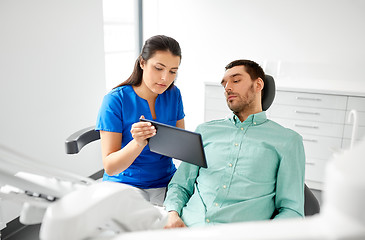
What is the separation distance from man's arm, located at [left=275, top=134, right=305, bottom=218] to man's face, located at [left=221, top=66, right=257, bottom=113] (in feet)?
0.86

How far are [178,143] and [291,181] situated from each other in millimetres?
473

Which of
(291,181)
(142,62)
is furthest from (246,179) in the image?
(142,62)

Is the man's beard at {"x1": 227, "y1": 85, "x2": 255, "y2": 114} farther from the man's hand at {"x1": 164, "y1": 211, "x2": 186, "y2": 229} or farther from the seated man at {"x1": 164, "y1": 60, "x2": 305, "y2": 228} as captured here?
the man's hand at {"x1": 164, "y1": 211, "x2": 186, "y2": 229}

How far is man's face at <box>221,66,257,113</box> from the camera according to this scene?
1.53 m

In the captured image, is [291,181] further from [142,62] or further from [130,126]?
[142,62]

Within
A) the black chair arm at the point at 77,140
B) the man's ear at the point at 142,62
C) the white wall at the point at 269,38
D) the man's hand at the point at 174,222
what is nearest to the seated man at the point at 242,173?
the man's hand at the point at 174,222

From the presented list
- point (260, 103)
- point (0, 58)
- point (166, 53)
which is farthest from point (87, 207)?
point (0, 58)

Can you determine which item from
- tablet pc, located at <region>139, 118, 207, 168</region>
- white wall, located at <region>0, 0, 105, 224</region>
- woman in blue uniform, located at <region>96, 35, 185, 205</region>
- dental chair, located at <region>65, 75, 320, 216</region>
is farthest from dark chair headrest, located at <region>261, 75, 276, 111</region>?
white wall, located at <region>0, 0, 105, 224</region>

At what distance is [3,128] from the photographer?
2.09 metres

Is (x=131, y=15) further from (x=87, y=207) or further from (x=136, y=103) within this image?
(x=87, y=207)

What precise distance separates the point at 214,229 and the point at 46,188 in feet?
0.96

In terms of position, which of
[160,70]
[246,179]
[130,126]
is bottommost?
[246,179]

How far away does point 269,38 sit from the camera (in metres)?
3.47

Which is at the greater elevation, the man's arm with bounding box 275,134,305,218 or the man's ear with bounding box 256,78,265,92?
the man's ear with bounding box 256,78,265,92
